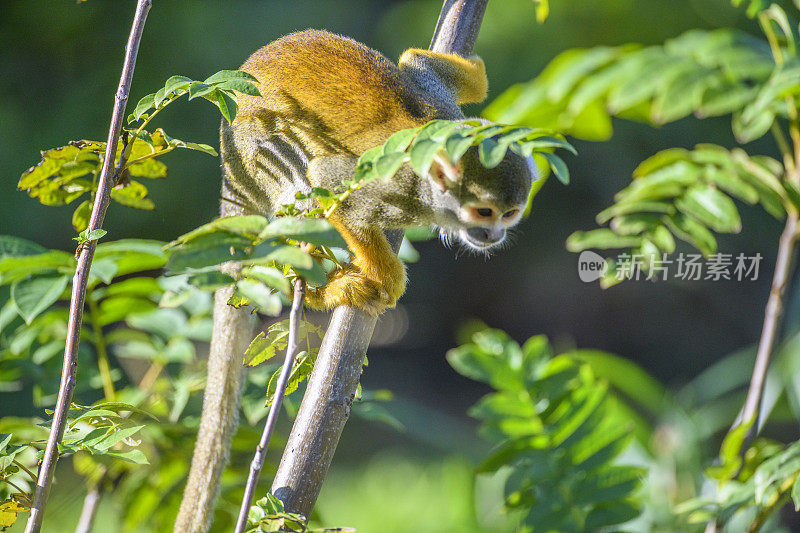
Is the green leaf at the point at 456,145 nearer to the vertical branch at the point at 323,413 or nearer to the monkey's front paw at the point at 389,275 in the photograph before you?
the vertical branch at the point at 323,413

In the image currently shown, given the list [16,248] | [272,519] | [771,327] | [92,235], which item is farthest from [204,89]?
[771,327]

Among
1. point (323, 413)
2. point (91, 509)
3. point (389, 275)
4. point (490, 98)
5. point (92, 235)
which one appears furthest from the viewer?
point (490, 98)

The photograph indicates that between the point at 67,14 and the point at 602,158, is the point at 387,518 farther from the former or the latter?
the point at 67,14

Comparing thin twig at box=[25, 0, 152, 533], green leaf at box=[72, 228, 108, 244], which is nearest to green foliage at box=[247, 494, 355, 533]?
thin twig at box=[25, 0, 152, 533]

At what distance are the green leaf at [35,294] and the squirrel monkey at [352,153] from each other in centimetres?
45

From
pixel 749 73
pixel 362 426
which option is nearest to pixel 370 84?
pixel 749 73

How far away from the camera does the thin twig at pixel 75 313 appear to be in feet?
Answer: 2.41

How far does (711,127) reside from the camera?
177 inches

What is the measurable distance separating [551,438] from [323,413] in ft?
1.79

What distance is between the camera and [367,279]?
1373 millimetres

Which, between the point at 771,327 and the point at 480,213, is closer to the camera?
the point at 771,327

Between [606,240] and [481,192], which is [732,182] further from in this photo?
[481,192]

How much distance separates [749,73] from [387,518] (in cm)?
243

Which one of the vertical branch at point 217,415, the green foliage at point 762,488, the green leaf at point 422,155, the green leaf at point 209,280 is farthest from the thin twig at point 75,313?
the green foliage at point 762,488
